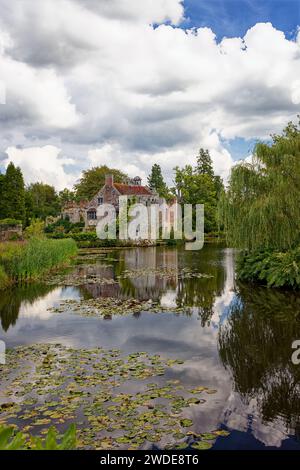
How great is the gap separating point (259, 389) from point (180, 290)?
34.0 ft

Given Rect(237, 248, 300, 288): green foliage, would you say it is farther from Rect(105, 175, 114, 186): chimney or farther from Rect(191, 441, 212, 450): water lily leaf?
Rect(105, 175, 114, 186): chimney

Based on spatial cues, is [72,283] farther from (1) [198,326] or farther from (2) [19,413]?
(2) [19,413]

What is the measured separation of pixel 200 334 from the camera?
33.2ft

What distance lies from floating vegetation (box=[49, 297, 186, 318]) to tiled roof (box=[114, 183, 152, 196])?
43894 millimetres

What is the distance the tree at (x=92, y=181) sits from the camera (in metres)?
76.7

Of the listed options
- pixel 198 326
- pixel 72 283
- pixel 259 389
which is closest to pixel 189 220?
pixel 72 283

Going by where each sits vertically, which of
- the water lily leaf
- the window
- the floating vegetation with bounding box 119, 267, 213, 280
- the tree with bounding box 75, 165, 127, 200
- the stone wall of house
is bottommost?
the water lily leaf

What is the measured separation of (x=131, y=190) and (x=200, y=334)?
51.1 metres

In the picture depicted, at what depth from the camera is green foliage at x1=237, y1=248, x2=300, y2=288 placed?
15203 mm

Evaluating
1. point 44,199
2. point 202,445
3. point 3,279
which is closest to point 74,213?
point 44,199

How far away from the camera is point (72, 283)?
19.2 meters

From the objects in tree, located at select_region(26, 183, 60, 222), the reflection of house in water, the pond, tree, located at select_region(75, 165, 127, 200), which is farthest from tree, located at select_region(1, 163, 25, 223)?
the pond

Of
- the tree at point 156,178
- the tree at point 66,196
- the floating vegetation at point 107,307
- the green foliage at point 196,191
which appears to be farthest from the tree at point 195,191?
the floating vegetation at point 107,307
